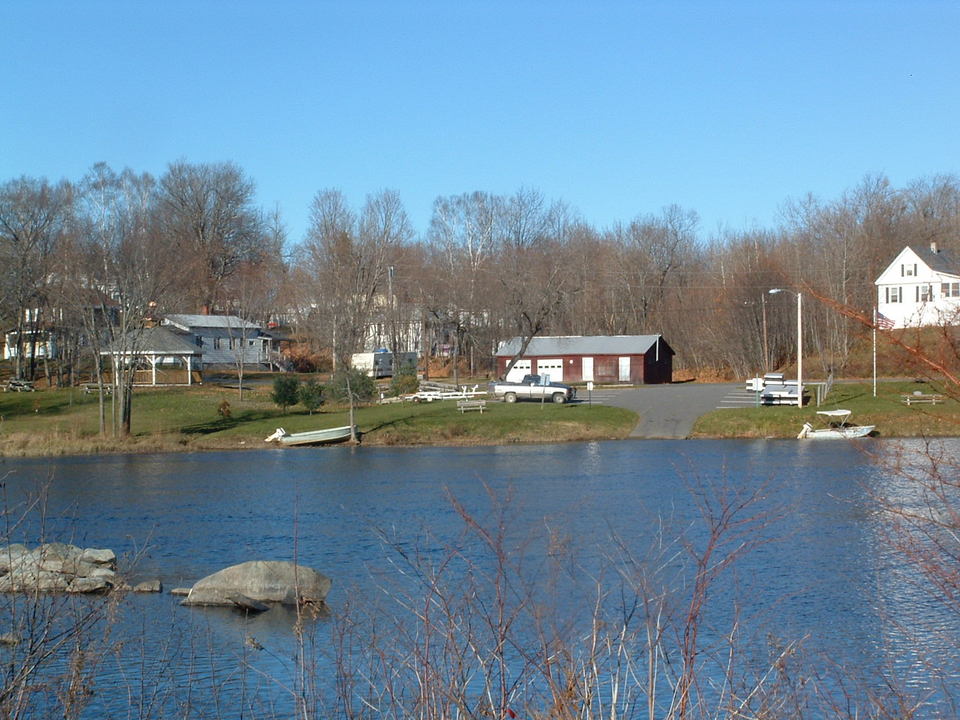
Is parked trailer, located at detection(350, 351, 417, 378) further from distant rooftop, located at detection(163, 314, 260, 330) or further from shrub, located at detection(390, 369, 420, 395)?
shrub, located at detection(390, 369, 420, 395)

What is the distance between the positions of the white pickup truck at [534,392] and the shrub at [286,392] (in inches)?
A: 438

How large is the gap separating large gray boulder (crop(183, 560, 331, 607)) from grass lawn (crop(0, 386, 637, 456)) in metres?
28.5

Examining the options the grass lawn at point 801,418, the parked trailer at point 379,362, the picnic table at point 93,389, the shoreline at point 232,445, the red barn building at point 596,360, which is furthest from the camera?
the parked trailer at point 379,362

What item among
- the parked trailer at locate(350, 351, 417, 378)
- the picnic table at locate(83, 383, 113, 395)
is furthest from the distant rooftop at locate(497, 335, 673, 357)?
the picnic table at locate(83, 383, 113, 395)

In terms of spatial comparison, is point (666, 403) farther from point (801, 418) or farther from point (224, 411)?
point (224, 411)

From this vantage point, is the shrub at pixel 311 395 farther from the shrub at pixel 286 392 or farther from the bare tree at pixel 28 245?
the bare tree at pixel 28 245

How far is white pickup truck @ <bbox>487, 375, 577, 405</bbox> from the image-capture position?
57.6m

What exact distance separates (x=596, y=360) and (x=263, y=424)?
28.5 meters

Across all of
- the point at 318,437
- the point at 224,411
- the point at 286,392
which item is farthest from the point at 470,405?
the point at 224,411

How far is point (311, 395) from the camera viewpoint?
55.6m

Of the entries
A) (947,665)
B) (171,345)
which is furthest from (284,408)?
(947,665)

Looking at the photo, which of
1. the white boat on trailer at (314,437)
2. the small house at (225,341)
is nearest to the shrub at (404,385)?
the white boat on trailer at (314,437)

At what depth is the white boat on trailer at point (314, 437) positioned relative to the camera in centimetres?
4797

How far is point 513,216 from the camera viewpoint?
342 feet
